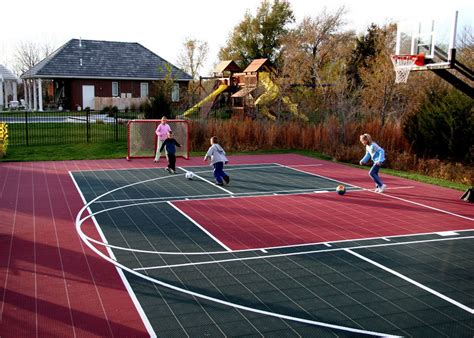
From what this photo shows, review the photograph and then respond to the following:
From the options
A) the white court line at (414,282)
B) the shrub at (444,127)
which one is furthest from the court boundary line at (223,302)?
the shrub at (444,127)

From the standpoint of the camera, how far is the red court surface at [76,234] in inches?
260

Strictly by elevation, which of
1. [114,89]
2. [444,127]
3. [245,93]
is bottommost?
[444,127]

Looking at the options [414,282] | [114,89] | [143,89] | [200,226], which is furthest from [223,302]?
[143,89]

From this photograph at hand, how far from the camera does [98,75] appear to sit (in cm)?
4356

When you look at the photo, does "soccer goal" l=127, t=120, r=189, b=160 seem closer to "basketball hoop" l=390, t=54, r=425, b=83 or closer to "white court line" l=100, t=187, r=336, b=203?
"white court line" l=100, t=187, r=336, b=203

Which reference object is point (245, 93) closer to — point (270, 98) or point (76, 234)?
point (270, 98)

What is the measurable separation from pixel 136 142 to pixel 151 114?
5.70 metres

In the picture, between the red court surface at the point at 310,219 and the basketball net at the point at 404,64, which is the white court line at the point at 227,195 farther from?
the basketball net at the point at 404,64

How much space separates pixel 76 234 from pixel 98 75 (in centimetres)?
3545

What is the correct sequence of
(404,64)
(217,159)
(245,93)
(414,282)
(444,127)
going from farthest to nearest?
(245,93), (444,127), (404,64), (217,159), (414,282)

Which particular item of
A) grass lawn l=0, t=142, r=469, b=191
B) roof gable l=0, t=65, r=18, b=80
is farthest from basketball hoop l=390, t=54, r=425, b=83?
roof gable l=0, t=65, r=18, b=80

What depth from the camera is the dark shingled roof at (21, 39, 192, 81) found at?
4272 centimetres

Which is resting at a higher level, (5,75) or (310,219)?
(5,75)

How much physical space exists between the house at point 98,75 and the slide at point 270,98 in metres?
11.6
